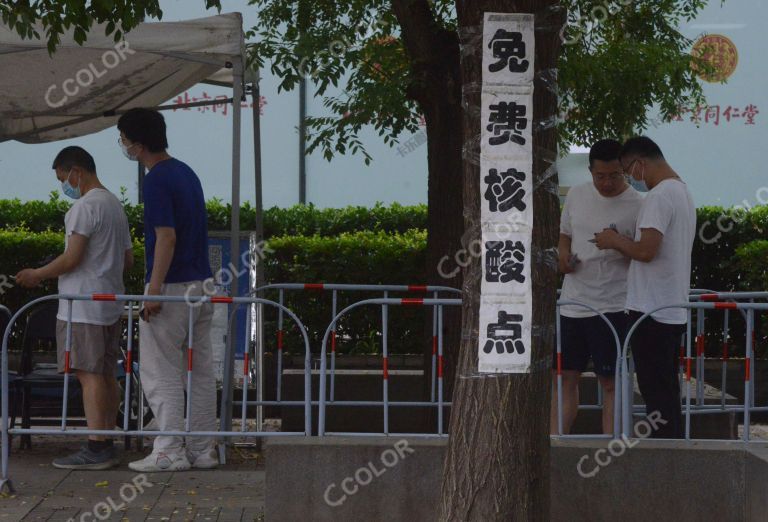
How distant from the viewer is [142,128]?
7387mm

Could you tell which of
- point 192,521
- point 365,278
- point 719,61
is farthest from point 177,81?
point 719,61

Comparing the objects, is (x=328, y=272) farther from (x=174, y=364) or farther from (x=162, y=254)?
(x=162, y=254)

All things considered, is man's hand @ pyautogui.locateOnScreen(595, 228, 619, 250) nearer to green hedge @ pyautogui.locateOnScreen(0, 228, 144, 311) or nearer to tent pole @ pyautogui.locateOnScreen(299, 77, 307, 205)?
green hedge @ pyautogui.locateOnScreen(0, 228, 144, 311)

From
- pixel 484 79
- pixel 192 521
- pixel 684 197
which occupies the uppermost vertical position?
pixel 484 79

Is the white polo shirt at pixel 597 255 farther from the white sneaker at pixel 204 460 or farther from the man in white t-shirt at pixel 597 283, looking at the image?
the white sneaker at pixel 204 460

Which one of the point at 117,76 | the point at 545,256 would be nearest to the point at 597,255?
the point at 545,256

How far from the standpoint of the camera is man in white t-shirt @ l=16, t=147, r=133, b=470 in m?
7.27

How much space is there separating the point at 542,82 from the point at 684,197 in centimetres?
172

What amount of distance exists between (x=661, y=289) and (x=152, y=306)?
2.74 m

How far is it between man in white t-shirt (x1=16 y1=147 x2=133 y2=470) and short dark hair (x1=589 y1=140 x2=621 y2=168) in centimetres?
274

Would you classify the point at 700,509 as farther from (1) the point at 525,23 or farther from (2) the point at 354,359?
(2) the point at 354,359

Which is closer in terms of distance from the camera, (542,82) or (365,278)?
(542,82)

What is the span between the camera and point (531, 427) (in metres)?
5.29

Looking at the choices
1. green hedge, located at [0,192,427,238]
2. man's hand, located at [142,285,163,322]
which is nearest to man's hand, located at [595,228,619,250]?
man's hand, located at [142,285,163,322]
